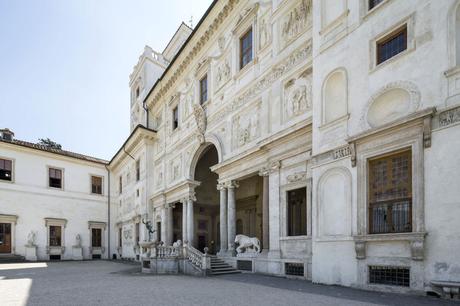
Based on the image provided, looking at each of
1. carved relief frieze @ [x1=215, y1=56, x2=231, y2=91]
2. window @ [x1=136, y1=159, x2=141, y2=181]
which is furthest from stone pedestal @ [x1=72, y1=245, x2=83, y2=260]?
carved relief frieze @ [x1=215, y1=56, x2=231, y2=91]

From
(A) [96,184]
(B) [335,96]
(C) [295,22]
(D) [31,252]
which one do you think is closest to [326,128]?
(B) [335,96]

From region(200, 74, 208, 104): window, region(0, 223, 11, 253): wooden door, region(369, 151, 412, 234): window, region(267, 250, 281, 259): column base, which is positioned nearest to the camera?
region(369, 151, 412, 234): window

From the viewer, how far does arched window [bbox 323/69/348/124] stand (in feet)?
32.6

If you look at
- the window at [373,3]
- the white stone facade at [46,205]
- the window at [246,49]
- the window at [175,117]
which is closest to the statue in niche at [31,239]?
the white stone facade at [46,205]

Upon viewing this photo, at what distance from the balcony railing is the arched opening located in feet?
50.4

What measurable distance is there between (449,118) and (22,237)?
32.0m

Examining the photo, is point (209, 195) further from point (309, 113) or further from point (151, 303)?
point (151, 303)

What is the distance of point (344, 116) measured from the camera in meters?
9.70

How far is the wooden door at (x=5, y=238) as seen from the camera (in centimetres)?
2728

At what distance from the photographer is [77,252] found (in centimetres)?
3145

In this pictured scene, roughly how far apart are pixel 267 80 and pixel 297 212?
Answer: 18.4 ft

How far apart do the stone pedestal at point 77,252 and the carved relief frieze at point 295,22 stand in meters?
27.7

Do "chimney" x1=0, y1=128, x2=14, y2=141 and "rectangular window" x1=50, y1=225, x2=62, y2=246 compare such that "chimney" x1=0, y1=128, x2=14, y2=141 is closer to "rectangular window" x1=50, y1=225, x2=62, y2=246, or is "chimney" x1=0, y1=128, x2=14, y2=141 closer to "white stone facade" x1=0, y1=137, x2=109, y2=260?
"white stone facade" x1=0, y1=137, x2=109, y2=260

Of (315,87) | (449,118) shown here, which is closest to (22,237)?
(315,87)
